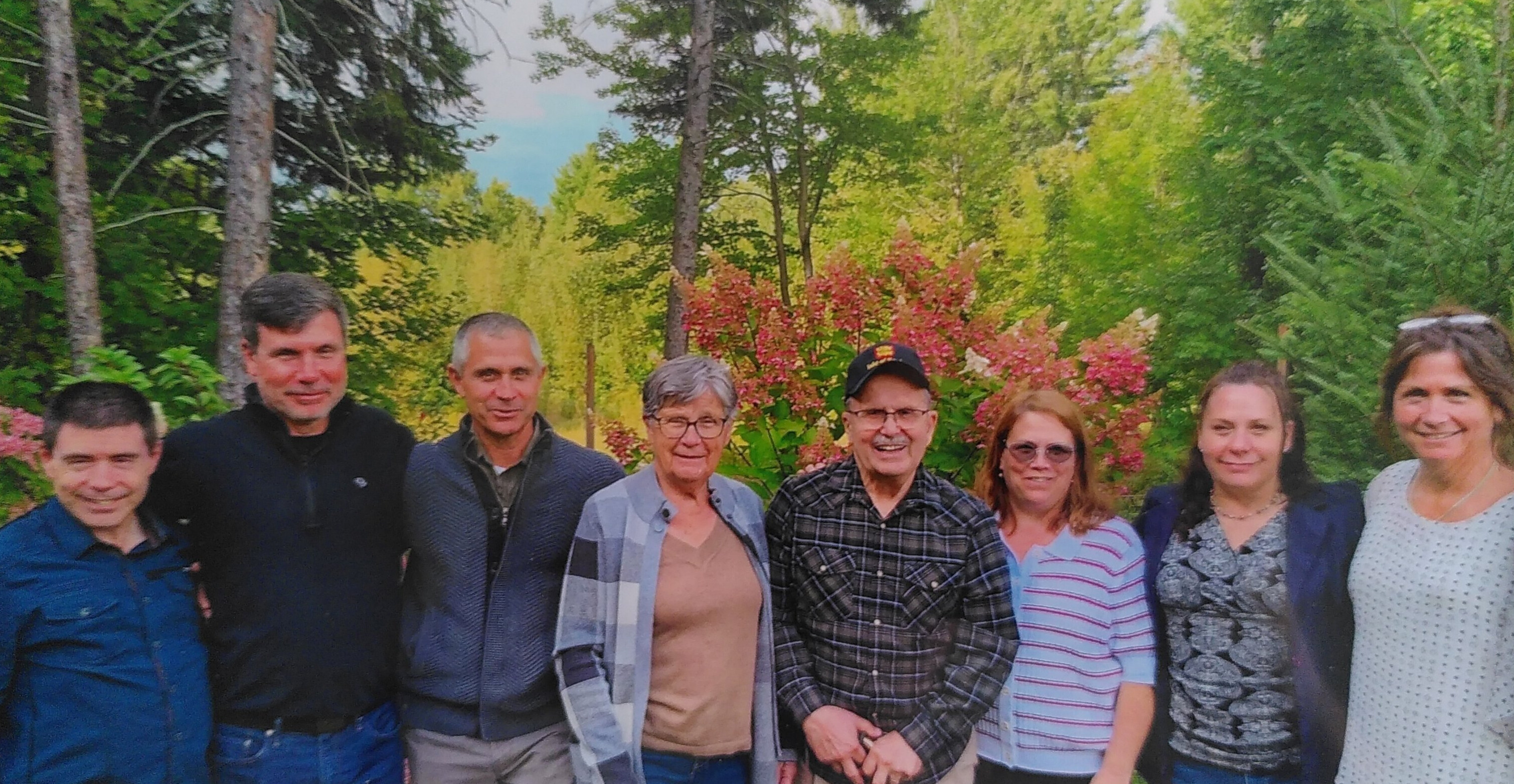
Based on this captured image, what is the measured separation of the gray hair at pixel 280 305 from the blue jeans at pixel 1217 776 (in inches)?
101

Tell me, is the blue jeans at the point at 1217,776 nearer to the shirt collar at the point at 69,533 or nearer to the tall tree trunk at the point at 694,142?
the shirt collar at the point at 69,533

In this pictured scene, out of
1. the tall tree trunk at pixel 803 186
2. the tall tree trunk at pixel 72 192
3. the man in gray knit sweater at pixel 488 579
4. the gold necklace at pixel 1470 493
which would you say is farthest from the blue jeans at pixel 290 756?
the tall tree trunk at pixel 803 186

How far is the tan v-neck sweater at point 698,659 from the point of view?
189cm

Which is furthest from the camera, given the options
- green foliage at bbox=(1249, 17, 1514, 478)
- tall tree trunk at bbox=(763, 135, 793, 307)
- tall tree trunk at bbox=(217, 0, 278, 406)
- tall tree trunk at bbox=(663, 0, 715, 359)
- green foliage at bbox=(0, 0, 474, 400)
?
tall tree trunk at bbox=(763, 135, 793, 307)

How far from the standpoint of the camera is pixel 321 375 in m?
1.97

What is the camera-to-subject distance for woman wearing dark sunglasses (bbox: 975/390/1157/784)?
6.63 ft

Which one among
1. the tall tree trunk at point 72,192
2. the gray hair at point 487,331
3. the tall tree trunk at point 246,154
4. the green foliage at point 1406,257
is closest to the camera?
the gray hair at point 487,331

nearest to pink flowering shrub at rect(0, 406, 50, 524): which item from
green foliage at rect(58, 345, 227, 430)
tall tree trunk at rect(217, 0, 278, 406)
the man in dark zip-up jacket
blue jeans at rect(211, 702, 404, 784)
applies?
green foliage at rect(58, 345, 227, 430)

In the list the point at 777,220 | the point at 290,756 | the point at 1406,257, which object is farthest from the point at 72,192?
the point at 777,220

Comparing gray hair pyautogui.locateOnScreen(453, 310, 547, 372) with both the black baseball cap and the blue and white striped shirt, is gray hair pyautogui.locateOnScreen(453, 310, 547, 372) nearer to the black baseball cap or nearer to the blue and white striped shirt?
the black baseball cap

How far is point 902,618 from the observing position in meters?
1.98

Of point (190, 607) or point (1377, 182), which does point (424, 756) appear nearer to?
point (190, 607)

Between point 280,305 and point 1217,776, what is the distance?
2747mm

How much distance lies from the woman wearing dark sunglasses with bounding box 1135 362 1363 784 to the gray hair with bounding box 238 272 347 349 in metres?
2.40
